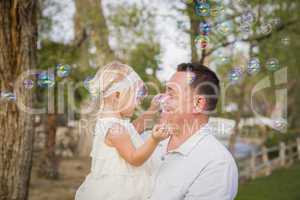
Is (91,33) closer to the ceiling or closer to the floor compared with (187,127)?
closer to the ceiling

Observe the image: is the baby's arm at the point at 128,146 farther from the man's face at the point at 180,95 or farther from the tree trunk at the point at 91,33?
the tree trunk at the point at 91,33

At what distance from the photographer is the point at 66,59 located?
10.7 metres

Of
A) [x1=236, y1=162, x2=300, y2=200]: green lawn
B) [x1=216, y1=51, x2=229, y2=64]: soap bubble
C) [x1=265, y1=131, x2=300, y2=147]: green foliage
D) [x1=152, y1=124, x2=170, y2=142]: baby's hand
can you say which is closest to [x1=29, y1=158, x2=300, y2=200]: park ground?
[x1=236, y1=162, x2=300, y2=200]: green lawn

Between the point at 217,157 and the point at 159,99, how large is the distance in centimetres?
104

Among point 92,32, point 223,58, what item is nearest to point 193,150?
point 223,58

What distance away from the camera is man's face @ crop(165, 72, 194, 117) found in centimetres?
284

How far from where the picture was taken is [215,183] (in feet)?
8.36

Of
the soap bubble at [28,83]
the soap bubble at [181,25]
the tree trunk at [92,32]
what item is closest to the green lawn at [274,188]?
the soap bubble at [181,25]

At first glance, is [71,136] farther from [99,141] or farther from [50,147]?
[99,141]

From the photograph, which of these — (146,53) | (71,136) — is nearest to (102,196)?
(146,53)

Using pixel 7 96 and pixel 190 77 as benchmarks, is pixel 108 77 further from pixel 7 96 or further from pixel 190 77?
pixel 7 96

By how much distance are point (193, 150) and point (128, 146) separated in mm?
559

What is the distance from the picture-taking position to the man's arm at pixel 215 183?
2.54 meters

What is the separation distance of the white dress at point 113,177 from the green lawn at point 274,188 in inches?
272
